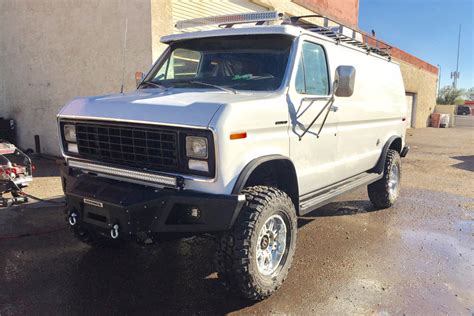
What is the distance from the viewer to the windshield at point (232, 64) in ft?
13.3

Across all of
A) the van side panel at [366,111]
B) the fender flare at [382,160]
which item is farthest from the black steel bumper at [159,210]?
the fender flare at [382,160]

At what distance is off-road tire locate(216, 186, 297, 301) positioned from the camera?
3336mm

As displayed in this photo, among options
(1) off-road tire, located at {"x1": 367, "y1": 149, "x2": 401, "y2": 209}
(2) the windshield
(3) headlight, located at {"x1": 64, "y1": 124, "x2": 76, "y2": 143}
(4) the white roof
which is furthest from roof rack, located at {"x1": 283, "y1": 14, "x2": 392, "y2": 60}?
(3) headlight, located at {"x1": 64, "y1": 124, "x2": 76, "y2": 143}

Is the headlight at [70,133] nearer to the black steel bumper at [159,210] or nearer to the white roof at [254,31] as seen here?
the black steel bumper at [159,210]

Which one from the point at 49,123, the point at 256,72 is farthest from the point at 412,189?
the point at 49,123

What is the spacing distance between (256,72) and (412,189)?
5.75m

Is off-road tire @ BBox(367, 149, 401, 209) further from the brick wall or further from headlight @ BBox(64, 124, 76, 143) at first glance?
the brick wall

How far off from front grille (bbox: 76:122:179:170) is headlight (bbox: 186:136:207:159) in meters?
0.10

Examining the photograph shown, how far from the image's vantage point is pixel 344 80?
13.3 ft

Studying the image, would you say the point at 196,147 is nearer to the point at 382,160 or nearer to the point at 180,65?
the point at 180,65

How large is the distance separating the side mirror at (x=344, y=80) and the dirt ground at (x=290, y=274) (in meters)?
1.84

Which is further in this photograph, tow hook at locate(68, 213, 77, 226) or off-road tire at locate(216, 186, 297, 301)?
tow hook at locate(68, 213, 77, 226)

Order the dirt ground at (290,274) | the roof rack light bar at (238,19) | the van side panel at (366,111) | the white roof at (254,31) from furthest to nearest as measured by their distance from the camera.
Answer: the van side panel at (366,111)
the roof rack light bar at (238,19)
the white roof at (254,31)
the dirt ground at (290,274)

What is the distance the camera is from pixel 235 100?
3.36 metres
